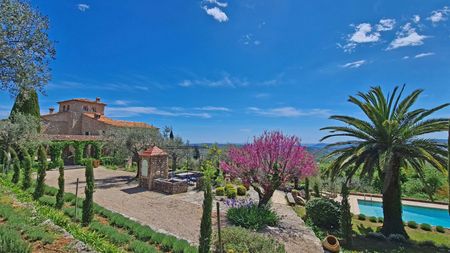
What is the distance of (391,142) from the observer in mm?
10898

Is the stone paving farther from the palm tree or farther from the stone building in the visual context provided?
the stone building

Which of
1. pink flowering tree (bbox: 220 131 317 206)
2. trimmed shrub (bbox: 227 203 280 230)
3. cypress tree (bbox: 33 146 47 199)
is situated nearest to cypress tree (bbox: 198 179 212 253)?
trimmed shrub (bbox: 227 203 280 230)

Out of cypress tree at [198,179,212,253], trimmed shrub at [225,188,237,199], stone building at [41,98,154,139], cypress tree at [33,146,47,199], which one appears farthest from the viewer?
stone building at [41,98,154,139]

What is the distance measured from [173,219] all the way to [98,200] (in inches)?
222

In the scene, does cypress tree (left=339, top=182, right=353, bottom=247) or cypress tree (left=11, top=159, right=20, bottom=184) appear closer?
cypress tree (left=339, top=182, right=353, bottom=247)

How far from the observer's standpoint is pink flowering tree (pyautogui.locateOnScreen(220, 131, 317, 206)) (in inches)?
437

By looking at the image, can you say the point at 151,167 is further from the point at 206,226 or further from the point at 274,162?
the point at 206,226

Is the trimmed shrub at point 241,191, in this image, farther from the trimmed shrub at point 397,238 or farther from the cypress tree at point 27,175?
the cypress tree at point 27,175

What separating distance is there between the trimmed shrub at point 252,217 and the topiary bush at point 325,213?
89.7 inches

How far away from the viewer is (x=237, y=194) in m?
17.1

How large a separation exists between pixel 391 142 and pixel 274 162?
538 centimetres

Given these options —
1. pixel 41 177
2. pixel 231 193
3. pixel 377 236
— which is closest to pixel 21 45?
pixel 41 177

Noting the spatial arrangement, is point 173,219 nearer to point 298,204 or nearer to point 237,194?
point 237,194

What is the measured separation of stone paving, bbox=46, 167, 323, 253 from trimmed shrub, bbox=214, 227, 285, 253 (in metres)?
1.17
